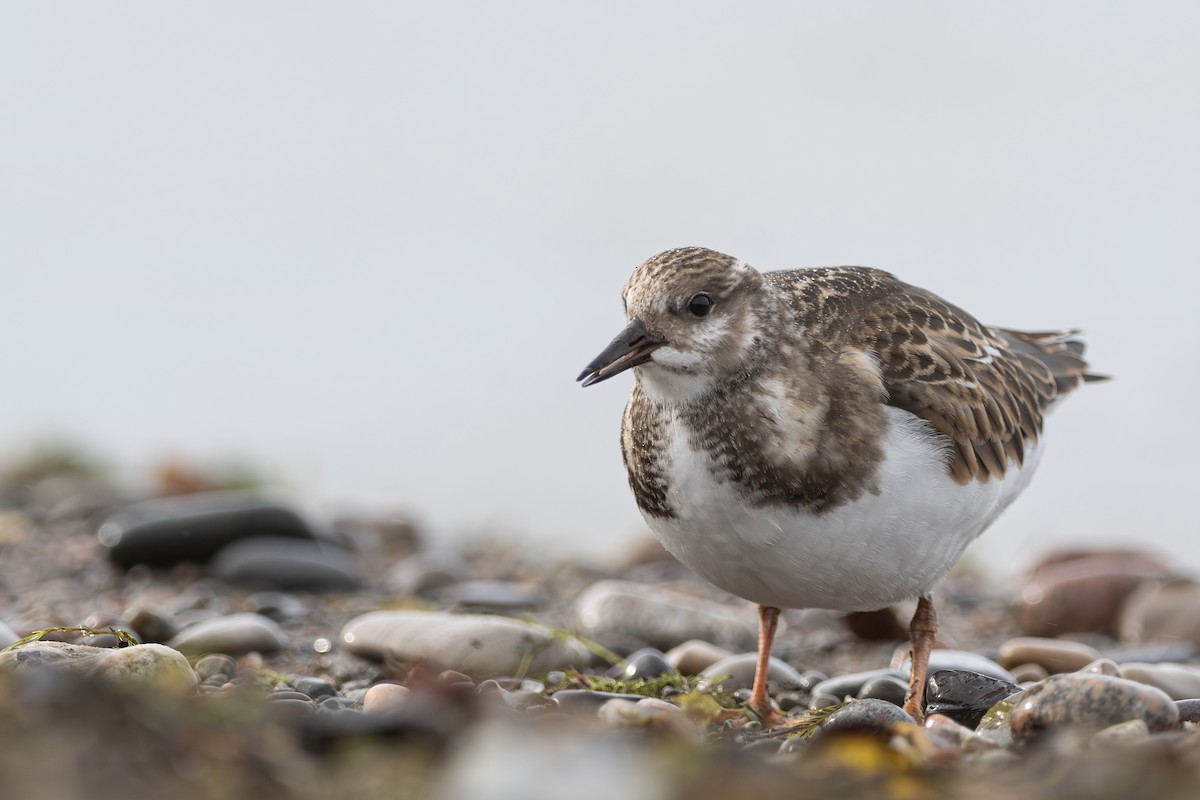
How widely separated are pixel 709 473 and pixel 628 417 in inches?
16.2

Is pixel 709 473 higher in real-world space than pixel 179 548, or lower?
higher

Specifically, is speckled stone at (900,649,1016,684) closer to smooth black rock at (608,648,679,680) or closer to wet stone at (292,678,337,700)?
smooth black rock at (608,648,679,680)

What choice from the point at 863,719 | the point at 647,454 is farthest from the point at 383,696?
the point at 863,719

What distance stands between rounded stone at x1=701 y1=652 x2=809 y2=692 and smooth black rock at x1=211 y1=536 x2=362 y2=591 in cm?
205

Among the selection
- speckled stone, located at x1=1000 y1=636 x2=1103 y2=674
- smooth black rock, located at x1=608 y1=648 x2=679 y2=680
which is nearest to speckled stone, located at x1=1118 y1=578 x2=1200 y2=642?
speckled stone, located at x1=1000 y1=636 x2=1103 y2=674

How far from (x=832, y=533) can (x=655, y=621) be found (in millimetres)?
1670

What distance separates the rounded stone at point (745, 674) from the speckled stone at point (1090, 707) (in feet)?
4.70

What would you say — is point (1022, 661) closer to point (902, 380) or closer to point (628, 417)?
point (902, 380)

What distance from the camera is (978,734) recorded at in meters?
3.30

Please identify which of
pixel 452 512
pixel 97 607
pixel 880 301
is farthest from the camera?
pixel 452 512

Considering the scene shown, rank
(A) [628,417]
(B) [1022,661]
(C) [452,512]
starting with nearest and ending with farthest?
(A) [628,417], (B) [1022,661], (C) [452,512]

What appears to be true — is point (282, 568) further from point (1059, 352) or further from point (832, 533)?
point (1059, 352)

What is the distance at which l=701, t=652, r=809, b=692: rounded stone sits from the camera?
185 inches

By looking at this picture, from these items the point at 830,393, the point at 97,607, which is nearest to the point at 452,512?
the point at 97,607
